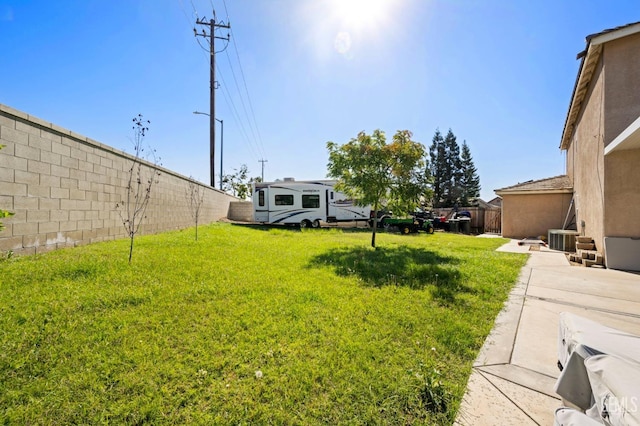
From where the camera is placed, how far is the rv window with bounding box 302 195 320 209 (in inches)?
575

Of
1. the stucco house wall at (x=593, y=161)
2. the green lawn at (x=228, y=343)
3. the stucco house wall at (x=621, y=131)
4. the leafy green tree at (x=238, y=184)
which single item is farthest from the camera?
the leafy green tree at (x=238, y=184)

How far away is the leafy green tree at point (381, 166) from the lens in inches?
314

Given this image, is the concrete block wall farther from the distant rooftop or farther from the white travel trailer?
the distant rooftop

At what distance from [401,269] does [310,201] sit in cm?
1005

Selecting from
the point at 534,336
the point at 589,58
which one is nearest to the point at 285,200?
the point at 589,58

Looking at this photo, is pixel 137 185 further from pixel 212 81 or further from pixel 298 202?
pixel 212 81

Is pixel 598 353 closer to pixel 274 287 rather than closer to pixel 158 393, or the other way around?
pixel 158 393

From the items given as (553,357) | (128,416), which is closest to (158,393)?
(128,416)

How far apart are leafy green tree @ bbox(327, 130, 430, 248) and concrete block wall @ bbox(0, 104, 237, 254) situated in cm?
613

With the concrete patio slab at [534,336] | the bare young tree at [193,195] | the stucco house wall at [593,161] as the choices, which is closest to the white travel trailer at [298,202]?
the bare young tree at [193,195]

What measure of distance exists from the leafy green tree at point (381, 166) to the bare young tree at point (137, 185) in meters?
5.25

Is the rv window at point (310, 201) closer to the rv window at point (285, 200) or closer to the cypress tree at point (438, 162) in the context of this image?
the rv window at point (285, 200)

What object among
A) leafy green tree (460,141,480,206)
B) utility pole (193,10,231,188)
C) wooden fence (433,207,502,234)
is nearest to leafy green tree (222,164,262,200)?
utility pole (193,10,231,188)

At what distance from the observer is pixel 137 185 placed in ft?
Result: 23.5
